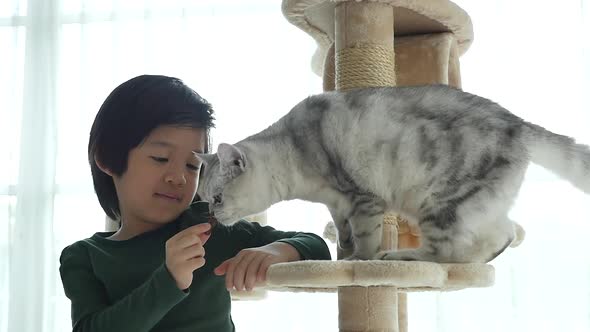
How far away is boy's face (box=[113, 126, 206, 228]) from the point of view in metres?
1.25

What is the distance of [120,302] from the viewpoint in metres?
1.06

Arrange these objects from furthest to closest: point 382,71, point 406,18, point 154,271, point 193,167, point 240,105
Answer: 1. point 240,105
2. point 406,18
3. point 382,71
4. point 193,167
5. point 154,271

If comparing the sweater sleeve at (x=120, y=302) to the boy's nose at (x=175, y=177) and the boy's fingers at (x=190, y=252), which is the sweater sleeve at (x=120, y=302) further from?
the boy's nose at (x=175, y=177)

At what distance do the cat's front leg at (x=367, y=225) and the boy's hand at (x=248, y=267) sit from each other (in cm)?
18

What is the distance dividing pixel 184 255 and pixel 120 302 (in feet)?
0.49

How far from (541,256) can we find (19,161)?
6.77 feet

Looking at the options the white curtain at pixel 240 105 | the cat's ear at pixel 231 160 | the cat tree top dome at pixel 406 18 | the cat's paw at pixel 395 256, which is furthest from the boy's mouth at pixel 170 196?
the white curtain at pixel 240 105

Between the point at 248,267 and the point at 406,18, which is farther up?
the point at 406,18

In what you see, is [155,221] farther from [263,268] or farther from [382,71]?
[382,71]

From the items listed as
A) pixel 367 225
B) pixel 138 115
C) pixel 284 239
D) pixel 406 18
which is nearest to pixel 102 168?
pixel 138 115

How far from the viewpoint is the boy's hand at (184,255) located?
1004mm

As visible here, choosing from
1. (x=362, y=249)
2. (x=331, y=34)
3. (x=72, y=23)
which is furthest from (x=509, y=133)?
(x=72, y=23)

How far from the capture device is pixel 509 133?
1179mm

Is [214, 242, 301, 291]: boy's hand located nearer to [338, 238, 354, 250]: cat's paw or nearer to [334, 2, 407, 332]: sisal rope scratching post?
[338, 238, 354, 250]: cat's paw
